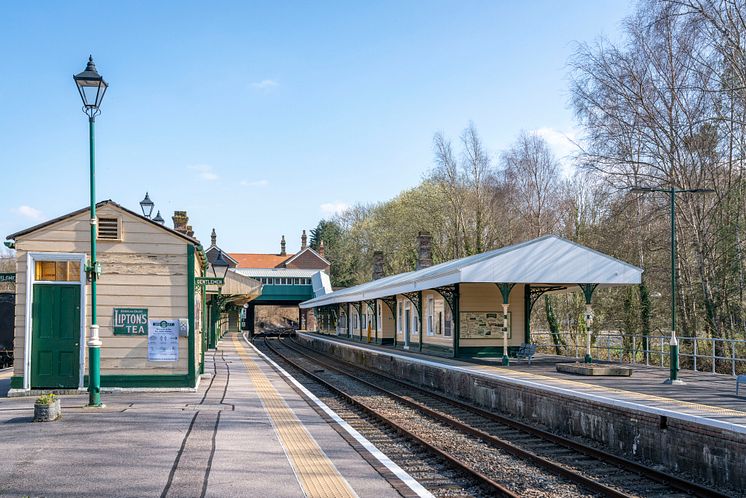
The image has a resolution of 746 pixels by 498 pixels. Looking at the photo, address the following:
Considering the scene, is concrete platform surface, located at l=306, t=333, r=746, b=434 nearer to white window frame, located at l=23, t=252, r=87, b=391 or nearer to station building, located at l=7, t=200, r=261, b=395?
station building, located at l=7, t=200, r=261, b=395

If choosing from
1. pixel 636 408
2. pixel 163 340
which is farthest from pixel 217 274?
pixel 636 408

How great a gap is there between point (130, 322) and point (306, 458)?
248 inches

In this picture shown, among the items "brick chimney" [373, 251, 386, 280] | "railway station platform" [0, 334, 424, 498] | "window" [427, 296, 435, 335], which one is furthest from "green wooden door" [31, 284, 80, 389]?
"brick chimney" [373, 251, 386, 280]

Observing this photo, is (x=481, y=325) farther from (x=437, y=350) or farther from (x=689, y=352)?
(x=689, y=352)

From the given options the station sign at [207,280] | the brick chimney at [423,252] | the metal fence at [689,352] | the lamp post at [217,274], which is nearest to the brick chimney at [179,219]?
the lamp post at [217,274]

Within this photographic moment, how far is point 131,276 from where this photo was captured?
12984 millimetres

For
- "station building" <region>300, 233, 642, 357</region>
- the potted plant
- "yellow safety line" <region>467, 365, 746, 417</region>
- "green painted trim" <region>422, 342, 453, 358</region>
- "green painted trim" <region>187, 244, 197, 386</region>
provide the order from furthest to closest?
"green painted trim" <region>422, 342, 453, 358</region>
"station building" <region>300, 233, 642, 357</region>
"green painted trim" <region>187, 244, 197, 386</region>
"yellow safety line" <region>467, 365, 746, 417</region>
the potted plant

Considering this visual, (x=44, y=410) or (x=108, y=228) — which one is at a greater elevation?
(x=108, y=228)

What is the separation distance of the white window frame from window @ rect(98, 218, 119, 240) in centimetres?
53

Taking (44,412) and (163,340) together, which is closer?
(44,412)

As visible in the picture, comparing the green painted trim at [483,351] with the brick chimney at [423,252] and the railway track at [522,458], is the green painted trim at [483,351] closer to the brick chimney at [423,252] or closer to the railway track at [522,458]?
the railway track at [522,458]

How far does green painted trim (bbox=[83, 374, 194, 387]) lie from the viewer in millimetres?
12836

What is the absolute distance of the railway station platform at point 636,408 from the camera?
8.06 metres

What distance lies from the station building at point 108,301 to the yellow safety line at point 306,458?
231 cm
